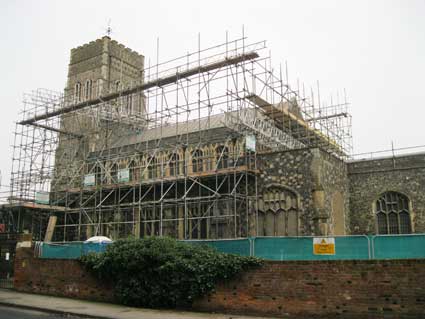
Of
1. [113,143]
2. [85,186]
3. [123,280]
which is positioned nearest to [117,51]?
[113,143]

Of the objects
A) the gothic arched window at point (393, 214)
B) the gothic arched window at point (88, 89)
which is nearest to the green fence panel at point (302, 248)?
the gothic arched window at point (393, 214)

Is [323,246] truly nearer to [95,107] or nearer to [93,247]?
[93,247]

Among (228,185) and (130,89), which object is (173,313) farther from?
(130,89)

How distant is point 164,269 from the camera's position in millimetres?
15195

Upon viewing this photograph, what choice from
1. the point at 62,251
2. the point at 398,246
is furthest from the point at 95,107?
the point at 398,246

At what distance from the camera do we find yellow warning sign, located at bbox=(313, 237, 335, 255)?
13906 millimetres

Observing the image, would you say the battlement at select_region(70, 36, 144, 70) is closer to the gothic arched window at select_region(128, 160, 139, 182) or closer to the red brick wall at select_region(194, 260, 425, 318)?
the gothic arched window at select_region(128, 160, 139, 182)

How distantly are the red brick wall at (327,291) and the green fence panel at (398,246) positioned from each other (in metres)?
0.46

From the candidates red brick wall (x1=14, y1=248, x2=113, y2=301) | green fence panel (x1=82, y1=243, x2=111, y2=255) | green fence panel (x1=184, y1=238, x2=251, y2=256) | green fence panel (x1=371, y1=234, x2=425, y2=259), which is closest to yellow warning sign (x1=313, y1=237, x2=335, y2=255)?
green fence panel (x1=371, y1=234, x2=425, y2=259)

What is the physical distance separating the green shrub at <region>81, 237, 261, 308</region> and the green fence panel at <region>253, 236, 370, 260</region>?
603 millimetres

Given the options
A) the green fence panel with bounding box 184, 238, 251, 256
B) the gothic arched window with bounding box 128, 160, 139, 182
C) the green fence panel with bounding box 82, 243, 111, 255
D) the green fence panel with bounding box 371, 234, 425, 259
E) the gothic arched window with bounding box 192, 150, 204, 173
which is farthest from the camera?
the gothic arched window with bounding box 128, 160, 139, 182

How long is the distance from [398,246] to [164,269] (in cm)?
740

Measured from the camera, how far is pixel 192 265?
1495 centimetres

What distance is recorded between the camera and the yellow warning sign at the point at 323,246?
13.9m
